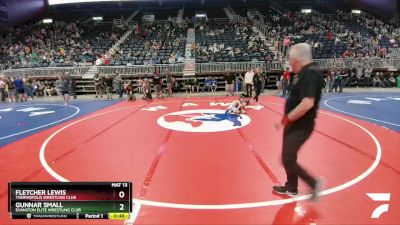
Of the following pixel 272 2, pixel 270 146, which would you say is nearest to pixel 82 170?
pixel 270 146

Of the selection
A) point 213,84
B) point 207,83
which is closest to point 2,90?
point 207,83

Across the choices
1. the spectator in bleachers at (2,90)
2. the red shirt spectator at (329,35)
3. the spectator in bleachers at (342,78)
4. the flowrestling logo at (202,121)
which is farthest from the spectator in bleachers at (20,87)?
the red shirt spectator at (329,35)

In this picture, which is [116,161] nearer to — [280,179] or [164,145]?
[164,145]

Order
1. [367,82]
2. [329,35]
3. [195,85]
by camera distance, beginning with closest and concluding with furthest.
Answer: [195,85], [367,82], [329,35]

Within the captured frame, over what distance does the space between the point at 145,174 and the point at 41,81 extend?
18.0 m

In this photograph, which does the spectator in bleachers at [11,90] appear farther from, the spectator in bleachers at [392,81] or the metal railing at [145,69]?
the spectator in bleachers at [392,81]

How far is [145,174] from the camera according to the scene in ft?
17.9

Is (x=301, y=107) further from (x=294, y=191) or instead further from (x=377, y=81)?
(x=377, y=81)

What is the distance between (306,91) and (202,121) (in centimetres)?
608

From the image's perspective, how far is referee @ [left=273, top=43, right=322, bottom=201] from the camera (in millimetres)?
3740

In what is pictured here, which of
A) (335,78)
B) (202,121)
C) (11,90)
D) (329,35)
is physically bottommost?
(202,121)
